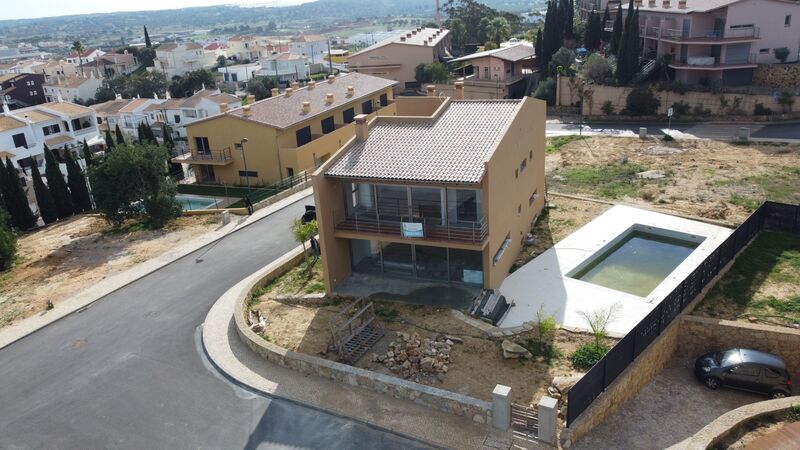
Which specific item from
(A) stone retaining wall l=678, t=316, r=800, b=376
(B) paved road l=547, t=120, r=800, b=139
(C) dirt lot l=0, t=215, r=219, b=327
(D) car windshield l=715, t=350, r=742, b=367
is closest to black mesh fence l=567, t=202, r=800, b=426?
(A) stone retaining wall l=678, t=316, r=800, b=376

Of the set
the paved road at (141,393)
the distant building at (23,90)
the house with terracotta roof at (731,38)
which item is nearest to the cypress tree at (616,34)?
the house with terracotta roof at (731,38)

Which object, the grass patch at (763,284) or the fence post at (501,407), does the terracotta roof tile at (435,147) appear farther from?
the grass patch at (763,284)

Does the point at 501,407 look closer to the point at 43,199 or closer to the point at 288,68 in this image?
the point at 43,199

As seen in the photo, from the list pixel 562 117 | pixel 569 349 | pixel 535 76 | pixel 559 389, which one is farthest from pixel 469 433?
pixel 535 76

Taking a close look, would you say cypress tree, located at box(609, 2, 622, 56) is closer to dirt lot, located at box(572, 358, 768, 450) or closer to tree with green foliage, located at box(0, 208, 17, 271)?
dirt lot, located at box(572, 358, 768, 450)

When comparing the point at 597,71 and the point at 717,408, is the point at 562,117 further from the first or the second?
the point at 717,408

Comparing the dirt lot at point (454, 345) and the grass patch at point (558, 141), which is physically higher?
the dirt lot at point (454, 345)

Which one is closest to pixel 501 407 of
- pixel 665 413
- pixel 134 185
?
pixel 665 413
